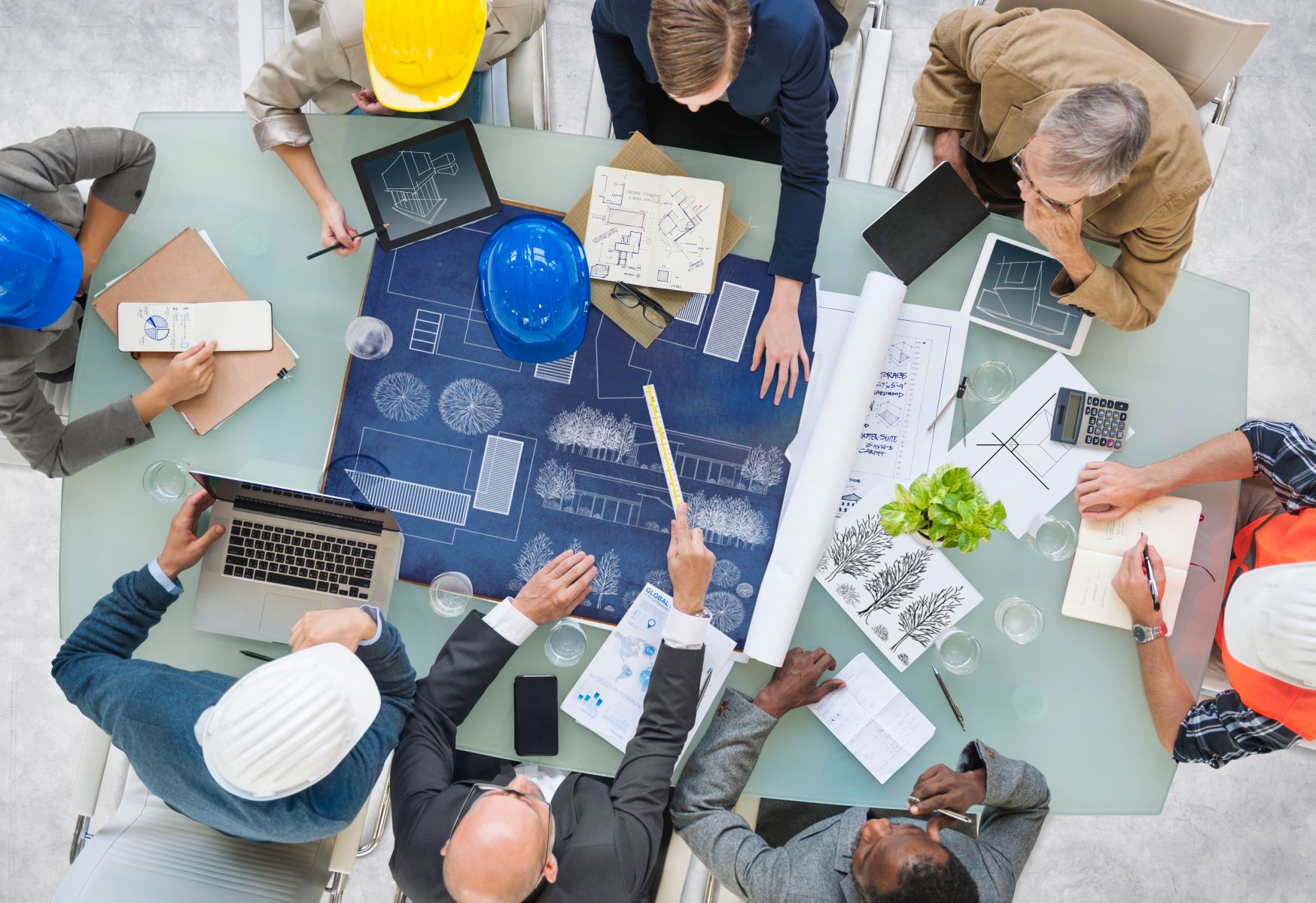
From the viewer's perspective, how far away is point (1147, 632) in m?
1.78

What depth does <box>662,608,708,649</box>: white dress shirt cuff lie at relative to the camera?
5.59ft

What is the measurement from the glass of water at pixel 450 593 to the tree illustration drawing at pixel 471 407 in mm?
303

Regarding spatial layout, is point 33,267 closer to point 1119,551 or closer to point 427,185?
point 427,185

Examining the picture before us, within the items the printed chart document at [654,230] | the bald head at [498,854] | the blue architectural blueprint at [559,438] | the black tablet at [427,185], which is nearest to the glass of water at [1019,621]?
the blue architectural blueprint at [559,438]

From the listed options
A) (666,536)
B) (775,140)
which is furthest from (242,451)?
(775,140)

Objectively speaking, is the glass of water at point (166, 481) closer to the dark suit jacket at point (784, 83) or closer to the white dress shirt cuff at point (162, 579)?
the white dress shirt cuff at point (162, 579)

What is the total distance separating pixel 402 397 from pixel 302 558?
0.39 metres

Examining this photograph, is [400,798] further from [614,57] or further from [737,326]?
[614,57]

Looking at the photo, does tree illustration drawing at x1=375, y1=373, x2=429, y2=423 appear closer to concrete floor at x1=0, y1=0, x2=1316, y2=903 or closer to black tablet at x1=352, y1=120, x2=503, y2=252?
black tablet at x1=352, y1=120, x2=503, y2=252

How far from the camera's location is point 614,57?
6.15 ft

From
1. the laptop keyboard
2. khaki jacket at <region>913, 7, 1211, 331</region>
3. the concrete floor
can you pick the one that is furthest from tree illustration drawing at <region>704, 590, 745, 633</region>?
the concrete floor

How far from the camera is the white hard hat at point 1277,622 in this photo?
161cm

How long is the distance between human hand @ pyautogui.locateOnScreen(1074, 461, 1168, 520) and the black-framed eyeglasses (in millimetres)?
954

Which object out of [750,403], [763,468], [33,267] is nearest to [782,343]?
[750,403]
